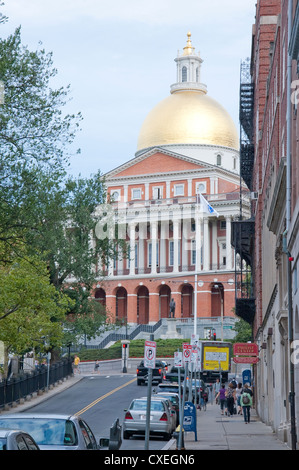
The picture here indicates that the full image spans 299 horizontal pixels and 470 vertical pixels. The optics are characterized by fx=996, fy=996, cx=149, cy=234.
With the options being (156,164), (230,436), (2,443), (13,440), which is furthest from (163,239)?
(2,443)

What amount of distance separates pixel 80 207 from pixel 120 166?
5745 cm

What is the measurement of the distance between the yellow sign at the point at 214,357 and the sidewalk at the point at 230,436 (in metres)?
16.2

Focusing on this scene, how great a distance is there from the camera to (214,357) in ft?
198

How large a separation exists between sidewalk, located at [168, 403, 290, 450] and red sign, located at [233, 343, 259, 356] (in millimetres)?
2775

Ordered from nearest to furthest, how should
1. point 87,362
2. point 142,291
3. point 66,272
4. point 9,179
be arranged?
point 9,179
point 66,272
point 87,362
point 142,291

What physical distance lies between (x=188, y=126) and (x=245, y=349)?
253ft

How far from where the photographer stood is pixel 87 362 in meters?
79.8

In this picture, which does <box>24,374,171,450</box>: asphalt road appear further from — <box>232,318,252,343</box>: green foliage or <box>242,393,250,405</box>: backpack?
<box>232,318,252,343</box>: green foliage

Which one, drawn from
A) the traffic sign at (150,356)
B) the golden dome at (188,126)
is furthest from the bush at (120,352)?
the traffic sign at (150,356)

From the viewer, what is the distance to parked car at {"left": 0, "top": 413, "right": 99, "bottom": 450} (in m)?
14.9

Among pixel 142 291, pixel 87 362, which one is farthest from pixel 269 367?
pixel 142 291

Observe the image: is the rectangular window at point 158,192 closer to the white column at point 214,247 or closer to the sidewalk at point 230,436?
the white column at point 214,247

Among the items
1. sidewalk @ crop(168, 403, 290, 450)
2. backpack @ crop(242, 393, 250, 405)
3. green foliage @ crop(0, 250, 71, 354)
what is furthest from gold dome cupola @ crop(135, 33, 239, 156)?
backpack @ crop(242, 393, 250, 405)

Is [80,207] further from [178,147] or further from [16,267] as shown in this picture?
[178,147]
